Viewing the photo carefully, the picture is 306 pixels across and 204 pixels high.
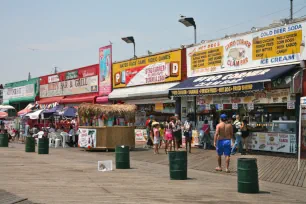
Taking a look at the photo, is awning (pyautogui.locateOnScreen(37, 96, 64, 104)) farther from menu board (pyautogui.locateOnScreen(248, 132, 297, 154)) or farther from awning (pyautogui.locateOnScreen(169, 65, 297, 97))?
menu board (pyautogui.locateOnScreen(248, 132, 297, 154))

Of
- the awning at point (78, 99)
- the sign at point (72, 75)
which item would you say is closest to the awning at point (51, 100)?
the awning at point (78, 99)

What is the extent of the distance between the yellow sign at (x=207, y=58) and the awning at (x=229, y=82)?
651 millimetres

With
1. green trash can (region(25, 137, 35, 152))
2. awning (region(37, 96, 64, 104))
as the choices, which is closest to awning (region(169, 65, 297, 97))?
green trash can (region(25, 137, 35, 152))

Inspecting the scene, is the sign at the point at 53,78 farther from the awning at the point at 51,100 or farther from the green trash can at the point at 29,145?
the green trash can at the point at 29,145

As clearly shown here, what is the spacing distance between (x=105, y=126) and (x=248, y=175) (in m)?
13.1

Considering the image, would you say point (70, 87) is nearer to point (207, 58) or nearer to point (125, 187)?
point (207, 58)

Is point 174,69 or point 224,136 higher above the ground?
point 174,69

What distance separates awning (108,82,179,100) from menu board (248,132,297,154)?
6945 millimetres

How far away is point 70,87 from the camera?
127ft

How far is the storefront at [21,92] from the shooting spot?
45.6 meters

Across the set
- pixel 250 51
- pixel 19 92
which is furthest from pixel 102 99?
pixel 19 92

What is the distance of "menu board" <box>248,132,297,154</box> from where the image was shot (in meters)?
18.1

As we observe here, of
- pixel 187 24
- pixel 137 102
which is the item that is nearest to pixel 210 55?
pixel 187 24

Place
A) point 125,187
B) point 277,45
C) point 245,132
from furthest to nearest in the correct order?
1. point 277,45
2. point 245,132
3. point 125,187
